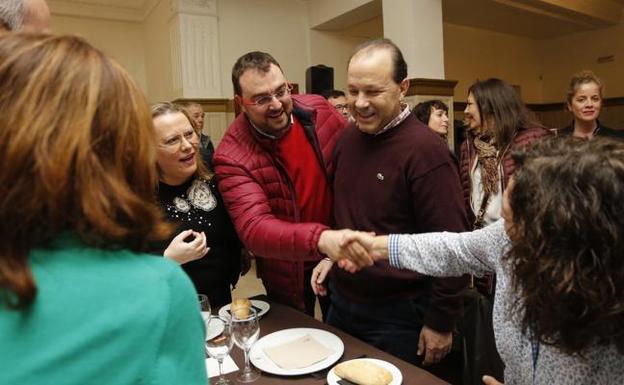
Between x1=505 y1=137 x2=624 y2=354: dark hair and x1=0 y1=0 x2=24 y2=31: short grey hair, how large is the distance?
4.70 ft

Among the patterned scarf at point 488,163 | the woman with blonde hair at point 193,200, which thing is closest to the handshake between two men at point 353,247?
the woman with blonde hair at point 193,200

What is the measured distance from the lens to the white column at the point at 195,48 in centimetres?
612

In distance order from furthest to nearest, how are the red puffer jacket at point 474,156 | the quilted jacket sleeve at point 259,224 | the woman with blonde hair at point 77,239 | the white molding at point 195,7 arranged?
1. the white molding at point 195,7
2. the red puffer jacket at point 474,156
3. the quilted jacket sleeve at point 259,224
4. the woman with blonde hair at point 77,239

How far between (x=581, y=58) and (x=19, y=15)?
34.8ft

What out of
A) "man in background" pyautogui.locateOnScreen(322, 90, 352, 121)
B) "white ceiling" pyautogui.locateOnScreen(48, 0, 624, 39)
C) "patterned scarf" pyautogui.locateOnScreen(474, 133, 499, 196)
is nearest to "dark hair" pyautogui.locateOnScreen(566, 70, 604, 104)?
"patterned scarf" pyautogui.locateOnScreen(474, 133, 499, 196)

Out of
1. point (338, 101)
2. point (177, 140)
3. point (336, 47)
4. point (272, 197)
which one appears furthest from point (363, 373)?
point (336, 47)

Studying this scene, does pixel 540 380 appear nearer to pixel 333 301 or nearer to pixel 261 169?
pixel 333 301

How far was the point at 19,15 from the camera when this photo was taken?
138 cm

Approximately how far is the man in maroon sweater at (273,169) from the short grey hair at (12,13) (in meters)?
0.75

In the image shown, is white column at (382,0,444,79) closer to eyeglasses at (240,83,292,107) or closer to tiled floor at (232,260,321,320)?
tiled floor at (232,260,321,320)

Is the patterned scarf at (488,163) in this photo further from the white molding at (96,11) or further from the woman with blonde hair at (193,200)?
the white molding at (96,11)

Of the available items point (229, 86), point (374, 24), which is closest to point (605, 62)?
point (374, 24)

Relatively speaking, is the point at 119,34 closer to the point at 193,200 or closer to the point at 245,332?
the point at 193,200

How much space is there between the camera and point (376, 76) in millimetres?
1647
